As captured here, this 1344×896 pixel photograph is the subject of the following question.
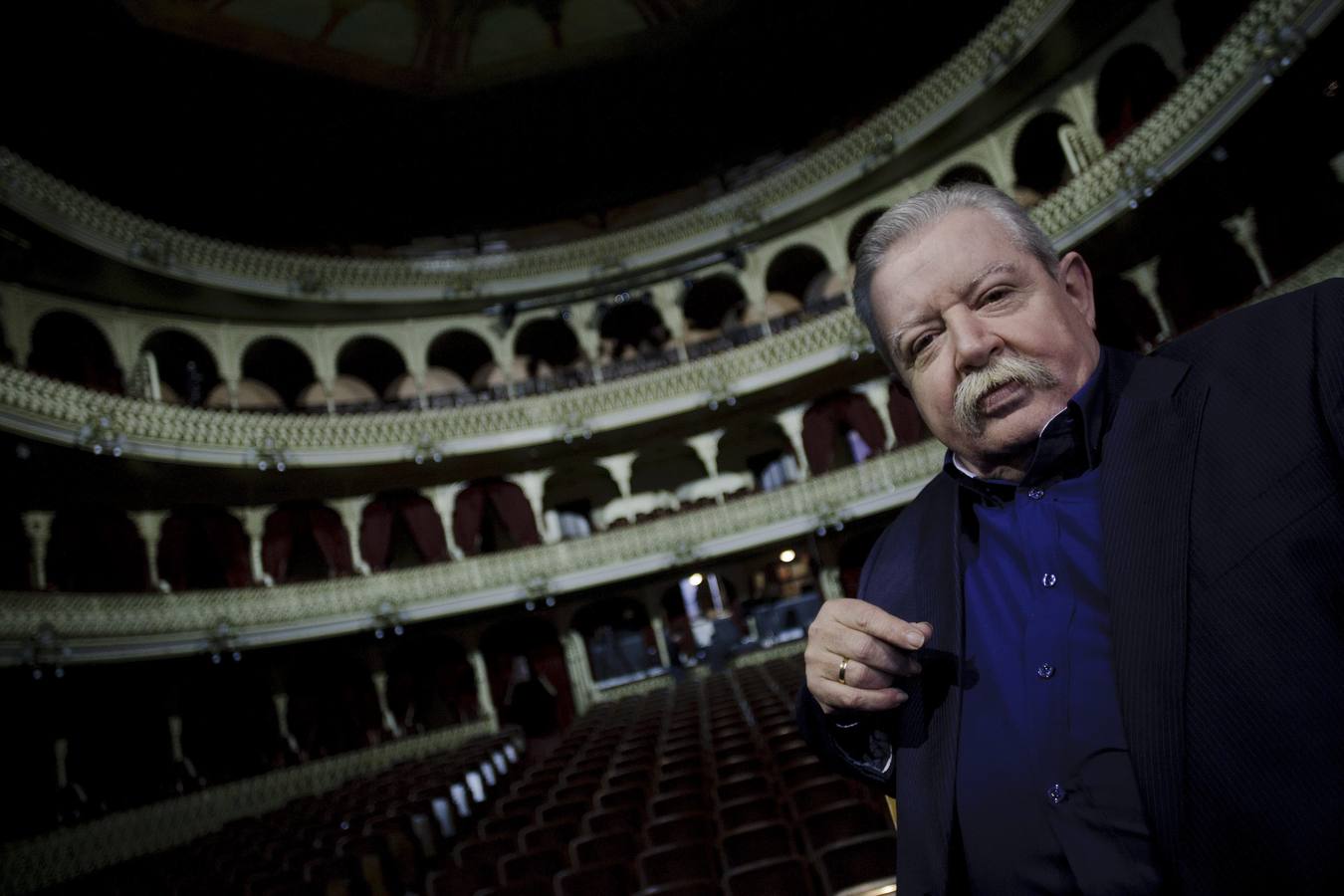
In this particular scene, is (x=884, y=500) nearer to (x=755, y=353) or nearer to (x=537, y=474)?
(x=755, y=353)

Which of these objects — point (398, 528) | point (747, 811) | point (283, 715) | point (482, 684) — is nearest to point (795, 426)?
point (482, 684)

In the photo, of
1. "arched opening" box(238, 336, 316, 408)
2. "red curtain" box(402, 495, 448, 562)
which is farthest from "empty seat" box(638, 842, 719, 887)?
"arched opening" box(238, 336, 316, 408)

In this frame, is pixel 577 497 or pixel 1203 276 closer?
pixel 1203 276

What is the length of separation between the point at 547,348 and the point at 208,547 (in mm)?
9902

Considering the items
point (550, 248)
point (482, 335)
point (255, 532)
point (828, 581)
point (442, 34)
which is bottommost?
point (828, 581)

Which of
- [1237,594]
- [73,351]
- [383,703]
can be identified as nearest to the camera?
[1237,594]

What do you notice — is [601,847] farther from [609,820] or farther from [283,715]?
[283,715]

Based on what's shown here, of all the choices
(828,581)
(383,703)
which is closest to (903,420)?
(828,581)

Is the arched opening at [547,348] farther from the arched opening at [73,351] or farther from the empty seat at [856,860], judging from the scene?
the empty seat at [856,860]

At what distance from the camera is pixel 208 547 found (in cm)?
1614

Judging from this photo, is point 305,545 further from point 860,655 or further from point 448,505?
point 860,655

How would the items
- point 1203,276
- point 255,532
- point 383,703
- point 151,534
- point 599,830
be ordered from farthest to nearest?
point 383,703 → point 255,532 → point 151,534 → point 1203,276 → point 599,830

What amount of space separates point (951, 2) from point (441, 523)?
16854mm

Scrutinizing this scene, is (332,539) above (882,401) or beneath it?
beneath
